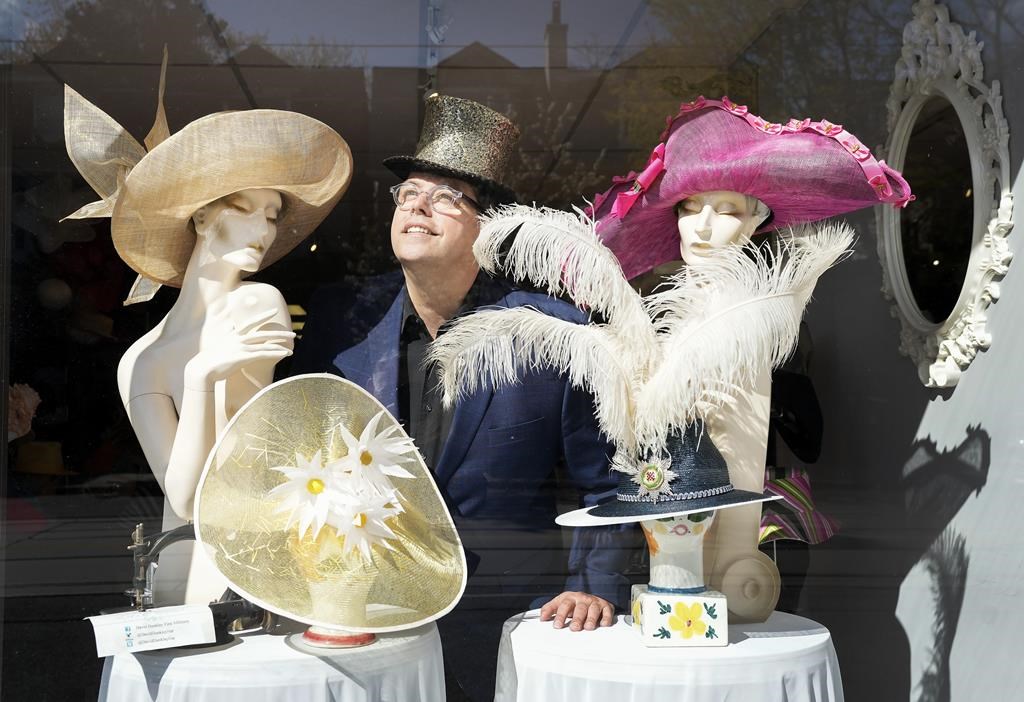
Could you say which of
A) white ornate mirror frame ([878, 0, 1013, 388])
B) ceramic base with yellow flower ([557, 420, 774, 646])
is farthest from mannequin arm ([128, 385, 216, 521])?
white ornate mirror frame ([878, 0, 1013, 388])

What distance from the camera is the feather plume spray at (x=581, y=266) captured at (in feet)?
8.01

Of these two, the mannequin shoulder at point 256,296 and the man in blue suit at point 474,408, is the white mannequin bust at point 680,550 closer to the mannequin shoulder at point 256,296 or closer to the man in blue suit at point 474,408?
the man in blue suit at point 474,408

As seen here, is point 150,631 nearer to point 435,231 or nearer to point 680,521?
point 680,521

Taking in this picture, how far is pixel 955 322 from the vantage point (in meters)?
3.10

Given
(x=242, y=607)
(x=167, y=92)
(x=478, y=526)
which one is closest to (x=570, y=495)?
(x=478, y=526)

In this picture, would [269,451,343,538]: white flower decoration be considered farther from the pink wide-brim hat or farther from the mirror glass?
the mirror glass

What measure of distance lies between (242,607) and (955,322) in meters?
2.14

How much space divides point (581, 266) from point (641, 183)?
0.43 m

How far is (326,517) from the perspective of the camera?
2.25 m

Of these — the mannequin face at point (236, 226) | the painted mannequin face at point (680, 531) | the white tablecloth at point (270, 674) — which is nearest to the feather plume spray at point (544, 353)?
the painted mannequin face at point (680, 531)

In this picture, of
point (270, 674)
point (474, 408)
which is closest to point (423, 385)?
point (474, 408)

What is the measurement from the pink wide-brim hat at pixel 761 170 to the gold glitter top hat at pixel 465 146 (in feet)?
1.21

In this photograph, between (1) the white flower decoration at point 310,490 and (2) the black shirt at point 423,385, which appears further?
(2) the black shirt at point 423,385

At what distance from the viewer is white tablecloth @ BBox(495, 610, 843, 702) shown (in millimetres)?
2277
